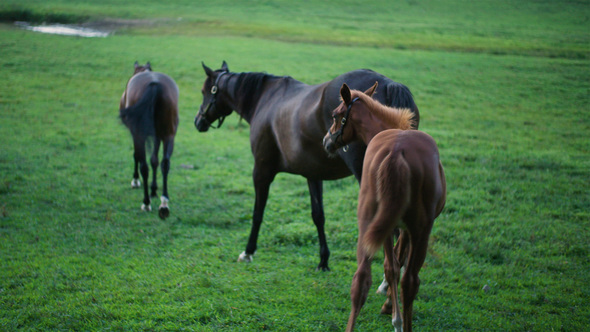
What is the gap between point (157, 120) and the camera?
7.28 meters

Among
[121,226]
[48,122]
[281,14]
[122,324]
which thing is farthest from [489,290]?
[281,14]

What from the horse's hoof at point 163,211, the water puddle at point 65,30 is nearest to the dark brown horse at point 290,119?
the horse's hoof at point 163,211

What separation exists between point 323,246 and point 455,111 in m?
9.21

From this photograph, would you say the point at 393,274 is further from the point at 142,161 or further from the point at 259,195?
the point at 142,161

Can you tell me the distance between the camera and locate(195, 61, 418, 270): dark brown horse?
4.37 m

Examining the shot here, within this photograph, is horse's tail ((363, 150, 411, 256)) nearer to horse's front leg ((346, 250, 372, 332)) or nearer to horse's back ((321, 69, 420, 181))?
horse's front leg ((346, 250, 372, 332))

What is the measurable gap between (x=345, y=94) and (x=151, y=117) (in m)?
4.14

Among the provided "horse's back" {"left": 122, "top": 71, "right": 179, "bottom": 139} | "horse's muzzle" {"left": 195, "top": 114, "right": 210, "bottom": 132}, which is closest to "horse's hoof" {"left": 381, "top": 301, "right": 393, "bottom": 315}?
"horse's muzzle" {"left": 195, "top": 114, "right": 210, "bottom": 132}

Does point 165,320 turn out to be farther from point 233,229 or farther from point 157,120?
point 157,120

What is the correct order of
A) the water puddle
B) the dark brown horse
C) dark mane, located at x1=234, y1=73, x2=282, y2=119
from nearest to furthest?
the dark brown horse, dark mane, located at x1=234, y1=73, x2=282, y2=119, the water puddle

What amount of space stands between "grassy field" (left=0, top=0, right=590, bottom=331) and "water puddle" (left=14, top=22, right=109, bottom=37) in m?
5.38

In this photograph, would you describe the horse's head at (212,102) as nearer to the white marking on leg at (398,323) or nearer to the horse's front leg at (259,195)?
the horse's front leg at (259,195)

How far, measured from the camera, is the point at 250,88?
6074 millimetres

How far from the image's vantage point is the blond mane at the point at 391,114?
3.51 m
